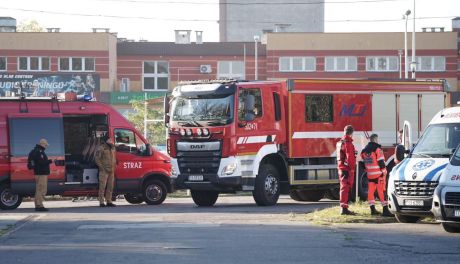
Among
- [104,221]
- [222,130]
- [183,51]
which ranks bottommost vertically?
[104,221]

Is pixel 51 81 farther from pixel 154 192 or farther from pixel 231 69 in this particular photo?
pixel 154 192

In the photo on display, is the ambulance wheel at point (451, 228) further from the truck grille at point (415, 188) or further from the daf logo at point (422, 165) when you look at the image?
the daf logo at point (422, 165)

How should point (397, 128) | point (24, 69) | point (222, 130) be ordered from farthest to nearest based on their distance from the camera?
point (24, 69) < point (397, 128) < point (222, 130)

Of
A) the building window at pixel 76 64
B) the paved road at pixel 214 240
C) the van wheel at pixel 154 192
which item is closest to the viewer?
the paved road at pixel 214 240

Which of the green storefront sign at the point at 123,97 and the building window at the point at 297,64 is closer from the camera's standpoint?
the green storefront sign at the point at 123,97

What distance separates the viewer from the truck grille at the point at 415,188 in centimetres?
1922

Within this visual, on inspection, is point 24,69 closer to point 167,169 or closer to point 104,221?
point 167,169

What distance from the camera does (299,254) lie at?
1542 cm

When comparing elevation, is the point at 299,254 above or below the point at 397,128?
below

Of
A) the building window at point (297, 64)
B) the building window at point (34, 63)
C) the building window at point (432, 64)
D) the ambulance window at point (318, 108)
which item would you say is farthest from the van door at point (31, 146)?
the building window at point (432, 64)

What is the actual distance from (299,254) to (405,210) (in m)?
4.79

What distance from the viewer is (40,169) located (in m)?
26.7

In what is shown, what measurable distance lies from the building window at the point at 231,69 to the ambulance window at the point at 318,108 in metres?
54.8

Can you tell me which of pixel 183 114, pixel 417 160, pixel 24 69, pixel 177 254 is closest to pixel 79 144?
pixel 183 114
